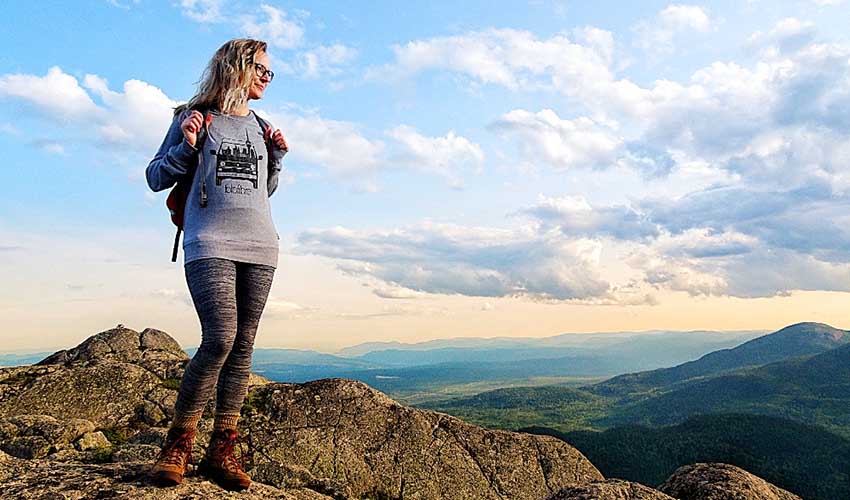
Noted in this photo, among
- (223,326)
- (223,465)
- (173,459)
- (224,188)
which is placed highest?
(224,188)

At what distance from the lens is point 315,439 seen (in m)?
12.8

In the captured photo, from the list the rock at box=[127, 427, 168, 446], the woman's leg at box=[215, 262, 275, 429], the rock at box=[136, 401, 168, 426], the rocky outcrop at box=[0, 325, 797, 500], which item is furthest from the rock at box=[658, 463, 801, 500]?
the rock at box=[136, 401, 168, 426]

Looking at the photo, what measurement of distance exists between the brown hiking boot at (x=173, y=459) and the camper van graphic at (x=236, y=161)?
9.70 ft

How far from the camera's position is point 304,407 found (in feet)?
44.8

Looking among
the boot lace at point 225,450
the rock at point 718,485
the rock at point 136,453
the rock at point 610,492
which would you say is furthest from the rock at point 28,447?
the rock at point 718,485

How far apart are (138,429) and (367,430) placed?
4.95 meters

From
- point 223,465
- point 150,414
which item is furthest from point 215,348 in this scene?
point 150,414

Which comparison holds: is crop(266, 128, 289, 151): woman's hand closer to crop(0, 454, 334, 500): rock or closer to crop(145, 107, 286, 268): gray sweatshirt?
crop(145, 107, 286, 268): gray sweatshirt

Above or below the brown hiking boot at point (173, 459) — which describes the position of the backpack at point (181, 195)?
above

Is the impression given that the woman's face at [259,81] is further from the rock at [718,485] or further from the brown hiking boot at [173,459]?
the rock at [718,485]

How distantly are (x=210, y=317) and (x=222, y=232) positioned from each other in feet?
3.13

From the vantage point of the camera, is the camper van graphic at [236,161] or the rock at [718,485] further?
the rock at [718,485]

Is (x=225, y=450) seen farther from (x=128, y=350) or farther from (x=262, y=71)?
(x=128, y=350)

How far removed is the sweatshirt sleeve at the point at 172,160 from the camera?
6.93m
